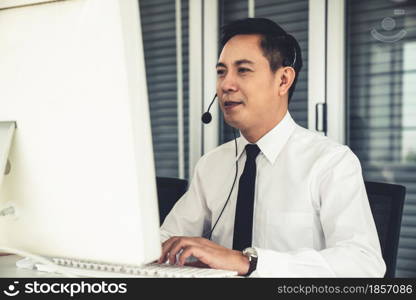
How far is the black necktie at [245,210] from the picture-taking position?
146 cm

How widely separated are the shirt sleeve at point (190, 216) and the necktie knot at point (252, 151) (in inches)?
10.1

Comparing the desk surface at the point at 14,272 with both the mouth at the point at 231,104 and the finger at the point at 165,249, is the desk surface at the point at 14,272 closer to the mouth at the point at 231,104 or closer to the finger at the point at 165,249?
the finger at the point at 165,249

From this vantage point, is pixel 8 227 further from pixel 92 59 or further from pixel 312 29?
pixel 312 29

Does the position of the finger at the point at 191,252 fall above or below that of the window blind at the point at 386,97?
below

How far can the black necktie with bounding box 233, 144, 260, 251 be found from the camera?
4.80ft

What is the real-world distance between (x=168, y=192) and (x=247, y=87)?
1.79 feet

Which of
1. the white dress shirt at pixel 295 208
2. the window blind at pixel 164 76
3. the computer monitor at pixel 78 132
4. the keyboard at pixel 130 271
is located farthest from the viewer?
the window blind at pixel 164 76

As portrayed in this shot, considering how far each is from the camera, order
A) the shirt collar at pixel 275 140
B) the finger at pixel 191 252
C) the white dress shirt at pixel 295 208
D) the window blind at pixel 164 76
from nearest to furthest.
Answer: the finger at pixel 191 252 < the white dress shirt at pixel 295 208 < the shirt collar at pixel 275 140 < the window blind at pixel 164 76

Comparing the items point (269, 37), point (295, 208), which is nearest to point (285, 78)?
point (269, 37)

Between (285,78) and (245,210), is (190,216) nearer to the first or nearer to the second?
(245,210)

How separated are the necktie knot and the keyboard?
599 mm

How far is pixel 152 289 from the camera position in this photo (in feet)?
2.75

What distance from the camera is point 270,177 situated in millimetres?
1570

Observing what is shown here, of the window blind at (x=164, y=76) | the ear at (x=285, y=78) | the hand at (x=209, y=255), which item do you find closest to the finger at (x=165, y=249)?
the hand at (x=209, y=255)
